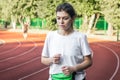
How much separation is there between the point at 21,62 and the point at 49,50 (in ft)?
51.2

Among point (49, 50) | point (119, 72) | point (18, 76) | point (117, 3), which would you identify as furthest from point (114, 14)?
point (49, 50)

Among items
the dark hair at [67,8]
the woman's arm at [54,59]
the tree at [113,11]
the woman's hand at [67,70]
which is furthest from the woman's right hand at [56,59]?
the tree at [113,11]

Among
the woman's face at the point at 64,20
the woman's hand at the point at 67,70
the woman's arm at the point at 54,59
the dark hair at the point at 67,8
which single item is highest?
the dark hair at the point at 67,8

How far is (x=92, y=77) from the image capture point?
49.7 ft

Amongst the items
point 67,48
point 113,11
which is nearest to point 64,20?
point 67,48

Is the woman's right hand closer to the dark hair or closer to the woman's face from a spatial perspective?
the woman's face

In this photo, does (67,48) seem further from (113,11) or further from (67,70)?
(113,11)

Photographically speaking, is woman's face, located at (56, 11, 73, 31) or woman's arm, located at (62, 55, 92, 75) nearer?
woman's arm, located at (62, 55, 92, 75)

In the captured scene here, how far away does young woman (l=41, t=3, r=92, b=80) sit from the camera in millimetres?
4012

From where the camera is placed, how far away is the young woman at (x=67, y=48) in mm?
4012

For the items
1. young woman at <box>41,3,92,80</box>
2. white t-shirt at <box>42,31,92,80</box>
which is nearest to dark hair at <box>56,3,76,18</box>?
young woman at <box>41,3,92,80</box>

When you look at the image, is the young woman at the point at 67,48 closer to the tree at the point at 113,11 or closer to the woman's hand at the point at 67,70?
the woman's hand at the point at 67,70

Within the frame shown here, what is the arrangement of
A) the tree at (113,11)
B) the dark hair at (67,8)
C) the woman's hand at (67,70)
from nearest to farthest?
the woman's hand at (67,70) < the dark hair at (67,8) < the tree at (113,11)

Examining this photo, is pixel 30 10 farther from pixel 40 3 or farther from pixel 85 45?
pixel 85 45
